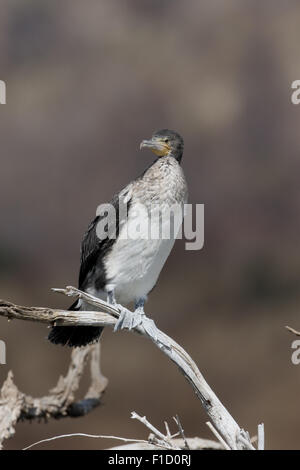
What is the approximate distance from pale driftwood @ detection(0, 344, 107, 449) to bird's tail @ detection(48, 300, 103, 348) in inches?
17.5

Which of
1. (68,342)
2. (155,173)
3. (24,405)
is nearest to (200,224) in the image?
(155,173)

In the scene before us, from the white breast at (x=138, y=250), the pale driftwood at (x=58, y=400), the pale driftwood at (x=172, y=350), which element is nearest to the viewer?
the pale driftwood at (x=172, y=350)

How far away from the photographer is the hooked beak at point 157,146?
210 centimetres

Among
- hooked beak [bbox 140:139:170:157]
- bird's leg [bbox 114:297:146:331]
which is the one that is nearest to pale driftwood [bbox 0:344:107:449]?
bird's leg [bbox 114:297:146:331]

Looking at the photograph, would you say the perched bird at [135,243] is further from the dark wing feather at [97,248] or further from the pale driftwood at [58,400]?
the pale driftwood at [58,400]

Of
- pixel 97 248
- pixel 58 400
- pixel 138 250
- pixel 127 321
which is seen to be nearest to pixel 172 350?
pixel 127 321

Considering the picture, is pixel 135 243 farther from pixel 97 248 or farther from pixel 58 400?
pixel 58 400

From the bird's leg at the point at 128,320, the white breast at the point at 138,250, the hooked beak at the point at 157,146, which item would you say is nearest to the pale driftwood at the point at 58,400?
the white breast at the point at 138,250

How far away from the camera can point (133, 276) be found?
2076 mm

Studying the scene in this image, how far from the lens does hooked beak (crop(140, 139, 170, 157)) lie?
2.10m

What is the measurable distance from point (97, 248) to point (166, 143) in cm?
38
